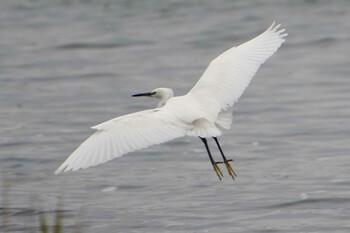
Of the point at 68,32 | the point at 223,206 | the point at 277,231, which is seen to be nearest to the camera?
the point at 277,231

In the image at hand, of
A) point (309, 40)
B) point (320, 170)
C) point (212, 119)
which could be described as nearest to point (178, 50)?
point (309, 40)

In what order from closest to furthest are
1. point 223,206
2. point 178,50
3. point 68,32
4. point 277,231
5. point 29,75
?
point 277,231
point 223,206
point 29,75
point 178,50
point 68,32

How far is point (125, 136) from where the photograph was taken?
711 centimetres

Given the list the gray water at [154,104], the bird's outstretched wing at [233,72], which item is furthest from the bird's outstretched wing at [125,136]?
the gray water at [154,104]

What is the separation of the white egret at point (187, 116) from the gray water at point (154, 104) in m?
0.88

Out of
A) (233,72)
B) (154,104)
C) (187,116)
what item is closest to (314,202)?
(233,72)

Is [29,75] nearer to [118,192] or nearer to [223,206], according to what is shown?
[118,192]

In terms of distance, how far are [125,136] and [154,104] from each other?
6.00m

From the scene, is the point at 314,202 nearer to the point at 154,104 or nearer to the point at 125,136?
the point at 125,136

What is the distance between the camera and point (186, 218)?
341 inches

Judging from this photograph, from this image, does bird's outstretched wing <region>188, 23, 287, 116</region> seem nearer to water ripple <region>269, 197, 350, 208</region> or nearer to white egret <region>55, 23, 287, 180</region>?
white egret <region>55, 23, 287, 180</region>

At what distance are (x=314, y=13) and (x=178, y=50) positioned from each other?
2441mm

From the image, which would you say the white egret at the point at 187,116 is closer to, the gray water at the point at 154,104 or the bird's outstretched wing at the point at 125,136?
the bird's outstretched wing at the point at 125,136

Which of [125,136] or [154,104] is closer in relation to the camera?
[125,136]
